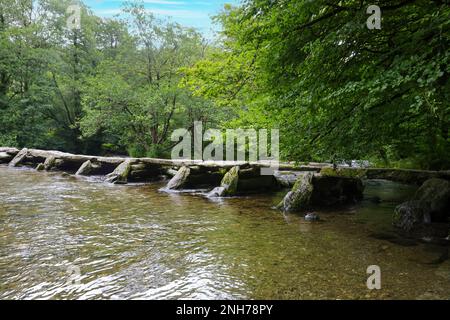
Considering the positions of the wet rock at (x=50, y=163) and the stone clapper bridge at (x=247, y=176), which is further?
the wet rock at (x=50, y=163)

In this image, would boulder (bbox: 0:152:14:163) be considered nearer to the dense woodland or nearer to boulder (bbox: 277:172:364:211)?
the dense woodland

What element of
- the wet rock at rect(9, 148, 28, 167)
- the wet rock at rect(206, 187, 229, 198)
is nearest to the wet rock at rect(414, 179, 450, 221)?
the wet rock at rect(206, 187, 229, 198)

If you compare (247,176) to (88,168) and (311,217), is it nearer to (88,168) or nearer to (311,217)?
(311,217)

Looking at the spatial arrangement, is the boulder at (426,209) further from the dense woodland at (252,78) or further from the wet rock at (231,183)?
the wet rock at (231,183)

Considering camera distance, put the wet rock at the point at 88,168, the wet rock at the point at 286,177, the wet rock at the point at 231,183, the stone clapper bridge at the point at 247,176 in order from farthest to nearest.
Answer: the wet rock at the point at 88,168 → the wet rock at the point at 286,177 → the wet rock at the point at 231,183 → the stone clapper bridge at the point at 247,176

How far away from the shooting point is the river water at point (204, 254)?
3451 mm

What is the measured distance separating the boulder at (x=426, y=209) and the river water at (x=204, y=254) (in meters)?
0.34

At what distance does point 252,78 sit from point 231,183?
14.2 ft

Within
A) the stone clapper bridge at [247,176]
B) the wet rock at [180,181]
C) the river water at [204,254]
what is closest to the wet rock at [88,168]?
the stone clapper bridge at [247,176]

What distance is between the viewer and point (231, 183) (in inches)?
417

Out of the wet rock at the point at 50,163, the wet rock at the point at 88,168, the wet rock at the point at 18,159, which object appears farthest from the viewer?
the wet rock at the point at 18,159

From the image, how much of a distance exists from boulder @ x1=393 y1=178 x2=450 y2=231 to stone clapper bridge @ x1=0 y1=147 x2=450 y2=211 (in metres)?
2.21

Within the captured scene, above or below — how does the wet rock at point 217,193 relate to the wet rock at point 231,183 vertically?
below
